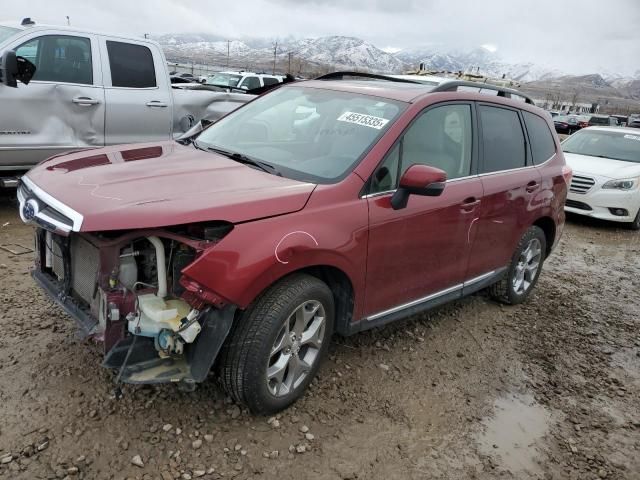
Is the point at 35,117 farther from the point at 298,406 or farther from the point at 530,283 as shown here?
the point at 530,283

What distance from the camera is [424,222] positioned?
11.3 ft

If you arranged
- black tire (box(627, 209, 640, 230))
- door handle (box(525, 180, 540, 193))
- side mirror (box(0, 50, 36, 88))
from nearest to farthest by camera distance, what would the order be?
door handle (box(525, 180, 540, 193))
side mirror (box(0, 50, 36, 88))
black tire (box(627, 209, 640, 230))

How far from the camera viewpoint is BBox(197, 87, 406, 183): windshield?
324 centimetres

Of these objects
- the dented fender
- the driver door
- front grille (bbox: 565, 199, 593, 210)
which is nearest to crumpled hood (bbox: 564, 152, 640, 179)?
front grille (bbox: 565, 199, 593, 210)

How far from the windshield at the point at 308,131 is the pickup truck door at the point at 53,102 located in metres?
2.57

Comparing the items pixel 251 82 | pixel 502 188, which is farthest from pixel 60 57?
pixel 251 82

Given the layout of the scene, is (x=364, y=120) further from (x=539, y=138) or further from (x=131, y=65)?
(x=131, y=65)

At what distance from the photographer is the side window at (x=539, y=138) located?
471 cm

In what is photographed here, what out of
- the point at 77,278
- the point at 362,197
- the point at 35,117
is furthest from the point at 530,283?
the point at 35,117

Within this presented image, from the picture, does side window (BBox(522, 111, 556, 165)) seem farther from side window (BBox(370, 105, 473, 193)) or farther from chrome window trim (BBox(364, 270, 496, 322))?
Answer: chrome window trim (BBox(364, 270, 496, 322))

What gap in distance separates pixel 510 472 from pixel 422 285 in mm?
1272

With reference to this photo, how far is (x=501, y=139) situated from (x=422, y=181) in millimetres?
1593

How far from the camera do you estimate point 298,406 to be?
3131 millimetres

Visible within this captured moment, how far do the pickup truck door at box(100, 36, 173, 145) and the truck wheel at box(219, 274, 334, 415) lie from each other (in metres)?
4.31
